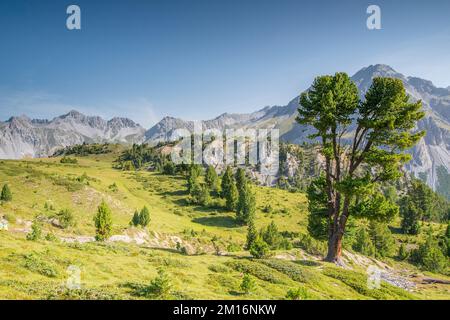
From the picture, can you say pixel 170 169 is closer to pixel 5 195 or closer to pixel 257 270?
pixel 5 195

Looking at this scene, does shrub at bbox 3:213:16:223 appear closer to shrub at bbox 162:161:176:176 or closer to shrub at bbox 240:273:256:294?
shrub at bbox 240:273:256:294

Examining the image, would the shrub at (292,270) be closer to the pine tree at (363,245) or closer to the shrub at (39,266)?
the shrub at (39,266)

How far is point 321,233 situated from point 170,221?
1678 inches

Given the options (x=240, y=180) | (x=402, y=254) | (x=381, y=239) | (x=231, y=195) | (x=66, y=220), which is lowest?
(x=402, y=254)

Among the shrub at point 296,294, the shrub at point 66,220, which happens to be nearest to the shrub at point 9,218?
the shrub at point 66,220

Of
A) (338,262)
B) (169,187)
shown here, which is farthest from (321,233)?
(169,187)

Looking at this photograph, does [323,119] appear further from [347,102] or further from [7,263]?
[7,263]

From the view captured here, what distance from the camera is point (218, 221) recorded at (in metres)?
80.5

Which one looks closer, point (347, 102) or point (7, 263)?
point (7, 263)

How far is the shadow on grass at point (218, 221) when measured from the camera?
77.7 m

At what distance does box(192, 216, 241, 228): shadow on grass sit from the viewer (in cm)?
7769

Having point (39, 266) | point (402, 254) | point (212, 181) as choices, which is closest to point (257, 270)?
point (39, 266)

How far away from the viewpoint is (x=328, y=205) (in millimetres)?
27781
